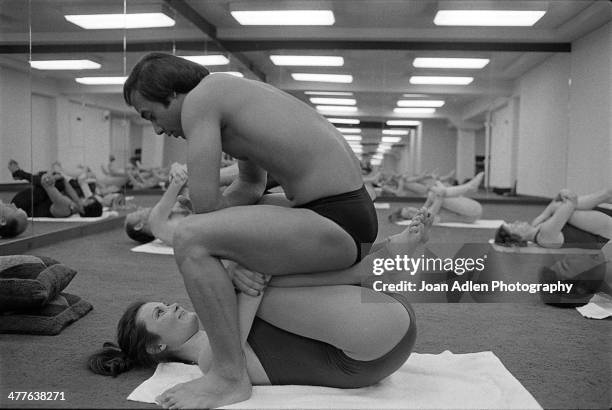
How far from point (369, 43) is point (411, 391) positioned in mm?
7452

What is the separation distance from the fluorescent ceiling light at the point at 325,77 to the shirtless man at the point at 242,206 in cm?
757

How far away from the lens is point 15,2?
139 inches

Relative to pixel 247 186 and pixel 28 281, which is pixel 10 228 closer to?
pixel 28 281

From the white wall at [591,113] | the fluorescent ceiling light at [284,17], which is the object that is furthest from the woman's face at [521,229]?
the fluorescent ceiling light at [284,17]

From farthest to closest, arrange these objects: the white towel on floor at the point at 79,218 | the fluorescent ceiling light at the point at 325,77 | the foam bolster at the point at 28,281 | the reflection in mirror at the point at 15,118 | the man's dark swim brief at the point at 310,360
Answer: the fluorescent ceiling light at the point at 325,77
the white towel on floor at the point at 79,218
the reflection in mirror at the point at 15,118
the foam bolster at the point at 28,281
the man's dark swim brief at the point at 310,360

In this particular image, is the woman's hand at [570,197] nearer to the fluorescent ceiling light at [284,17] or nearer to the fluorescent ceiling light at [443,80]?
the fluorescent ceiling light at [284,17]

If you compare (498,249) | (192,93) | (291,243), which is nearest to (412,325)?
(291,243)

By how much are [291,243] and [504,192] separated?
877 centimetres

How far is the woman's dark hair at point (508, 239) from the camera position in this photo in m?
3.94

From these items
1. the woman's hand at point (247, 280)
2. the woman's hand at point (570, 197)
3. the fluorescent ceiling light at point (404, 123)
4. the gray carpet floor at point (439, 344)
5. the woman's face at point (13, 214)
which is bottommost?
the gray carpet floor at point (439, 344)

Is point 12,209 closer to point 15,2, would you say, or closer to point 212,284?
point 15,2

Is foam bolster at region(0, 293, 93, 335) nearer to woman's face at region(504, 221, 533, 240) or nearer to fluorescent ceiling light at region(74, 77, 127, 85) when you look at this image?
fluorescent ceiling light at region(74, 77, 127, 85)

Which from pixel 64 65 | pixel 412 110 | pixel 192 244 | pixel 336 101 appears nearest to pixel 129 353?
pixel 192 244

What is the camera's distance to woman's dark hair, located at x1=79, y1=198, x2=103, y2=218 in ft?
17.1
